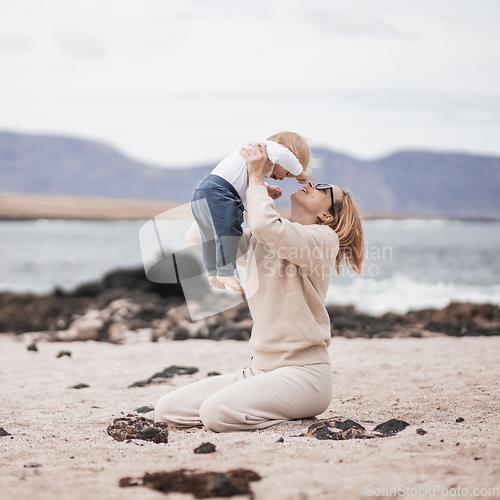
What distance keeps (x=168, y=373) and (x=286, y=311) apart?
8.36ft

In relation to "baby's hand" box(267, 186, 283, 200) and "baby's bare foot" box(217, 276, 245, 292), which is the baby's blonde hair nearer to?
"baby's hand" box(267, 186, 283, 200)

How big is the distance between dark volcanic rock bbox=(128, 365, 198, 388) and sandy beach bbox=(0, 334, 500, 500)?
112 millimetres

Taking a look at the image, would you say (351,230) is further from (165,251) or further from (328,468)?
(328,468)

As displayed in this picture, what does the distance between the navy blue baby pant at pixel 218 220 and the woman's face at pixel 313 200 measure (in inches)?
14.7

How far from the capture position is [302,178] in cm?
320

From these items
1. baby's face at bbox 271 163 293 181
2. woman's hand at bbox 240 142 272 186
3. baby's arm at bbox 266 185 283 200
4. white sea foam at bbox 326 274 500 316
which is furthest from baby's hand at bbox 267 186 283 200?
white sea foam at bbox 326 274 500 316

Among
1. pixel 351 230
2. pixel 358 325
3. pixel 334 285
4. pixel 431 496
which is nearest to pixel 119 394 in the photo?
pixel 351 230

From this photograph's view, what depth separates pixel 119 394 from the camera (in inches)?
179

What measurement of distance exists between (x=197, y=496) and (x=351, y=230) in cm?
182

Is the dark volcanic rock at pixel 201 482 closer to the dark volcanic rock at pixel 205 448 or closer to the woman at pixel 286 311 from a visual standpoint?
the dark volcanic rock at pixel 205 448

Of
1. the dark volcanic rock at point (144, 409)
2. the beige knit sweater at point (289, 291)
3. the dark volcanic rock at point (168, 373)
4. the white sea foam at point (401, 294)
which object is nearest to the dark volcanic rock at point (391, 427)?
the beige knit sweater at point (289, 291)

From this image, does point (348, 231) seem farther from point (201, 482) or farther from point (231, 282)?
point (201, 482)

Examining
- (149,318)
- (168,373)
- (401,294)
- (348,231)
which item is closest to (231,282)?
(348,231)

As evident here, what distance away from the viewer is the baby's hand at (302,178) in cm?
317
